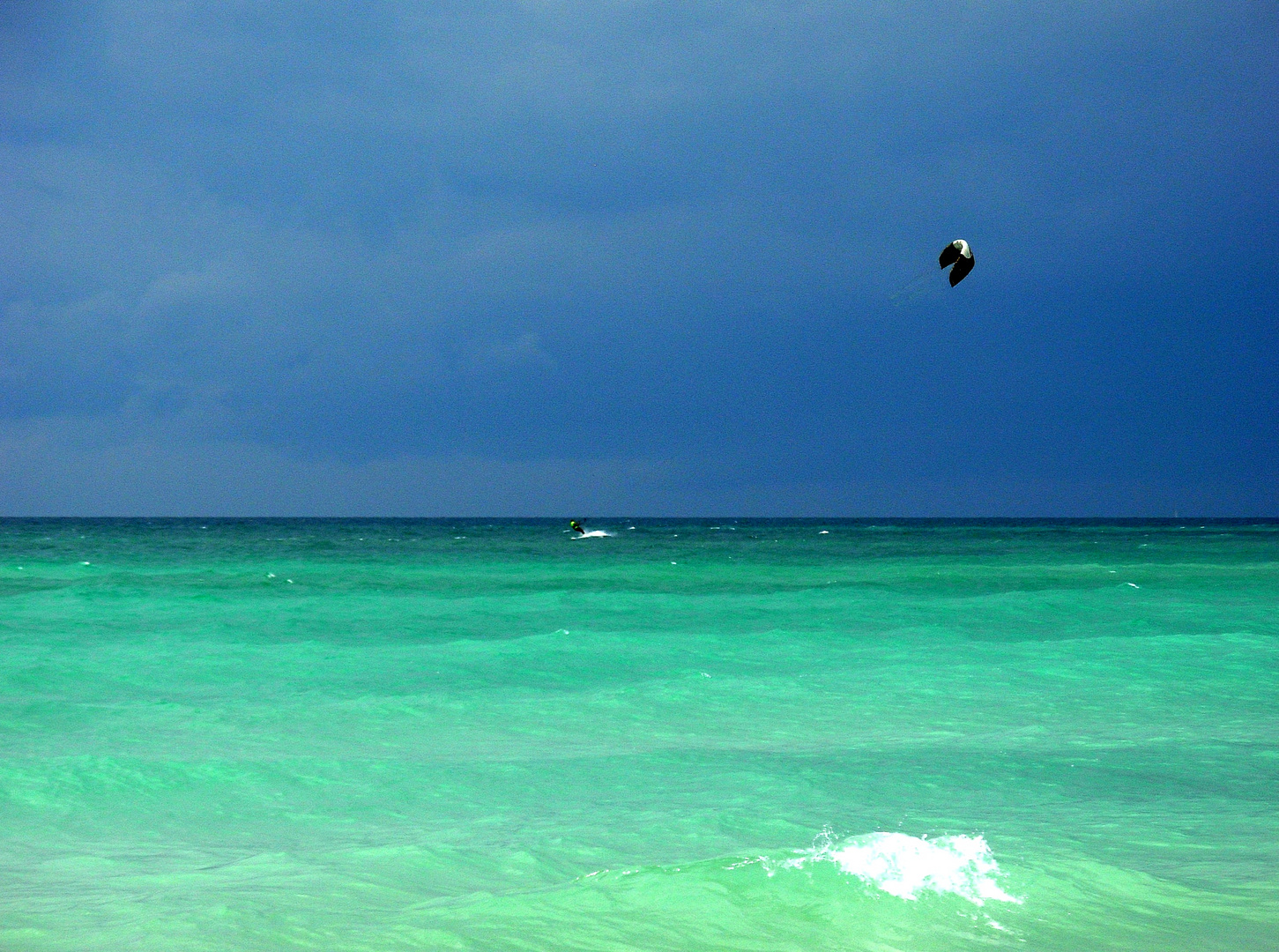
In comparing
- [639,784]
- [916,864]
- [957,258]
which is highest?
[957,258]

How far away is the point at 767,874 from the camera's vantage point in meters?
6.59

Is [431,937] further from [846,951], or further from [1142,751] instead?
[1142,751]

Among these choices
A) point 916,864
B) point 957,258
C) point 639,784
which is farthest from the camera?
point 957,258

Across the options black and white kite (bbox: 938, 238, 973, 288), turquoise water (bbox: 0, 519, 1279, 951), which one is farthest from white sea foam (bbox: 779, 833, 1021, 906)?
black and white kite (bbox: 938, 238, 973, 288)

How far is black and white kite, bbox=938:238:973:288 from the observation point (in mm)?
10453

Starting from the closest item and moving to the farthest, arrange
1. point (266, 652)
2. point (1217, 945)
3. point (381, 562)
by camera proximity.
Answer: point (1217, 945) → point (266, 652) → point (381, 562)

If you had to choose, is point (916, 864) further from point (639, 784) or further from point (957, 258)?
point (957, 258)

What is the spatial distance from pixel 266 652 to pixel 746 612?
11.1 metres

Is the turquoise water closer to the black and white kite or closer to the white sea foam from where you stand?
the white sea foam

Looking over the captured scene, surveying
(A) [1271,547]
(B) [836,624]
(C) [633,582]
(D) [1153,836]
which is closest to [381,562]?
(C) [633,582]

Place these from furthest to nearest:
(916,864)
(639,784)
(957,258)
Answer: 1. (957,258)
2. (639,784)
3. (916,864)

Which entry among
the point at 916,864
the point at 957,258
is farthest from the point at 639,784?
the point at 957,258

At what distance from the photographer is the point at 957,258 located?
35.3 feet

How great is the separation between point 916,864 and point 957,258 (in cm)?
623
